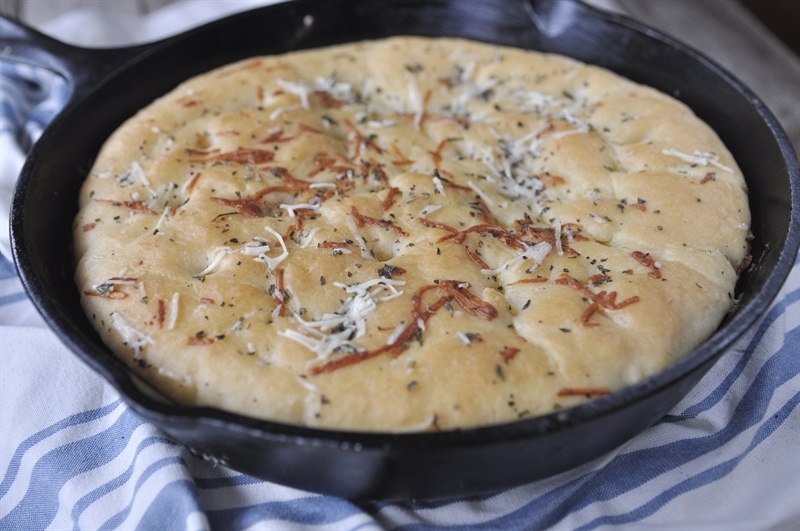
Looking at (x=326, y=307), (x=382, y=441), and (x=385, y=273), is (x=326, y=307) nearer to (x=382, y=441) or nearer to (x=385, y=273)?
(x=385, y=273)

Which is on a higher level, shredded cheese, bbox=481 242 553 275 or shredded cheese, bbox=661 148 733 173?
shredded cheese, bbox=661 148 733 173

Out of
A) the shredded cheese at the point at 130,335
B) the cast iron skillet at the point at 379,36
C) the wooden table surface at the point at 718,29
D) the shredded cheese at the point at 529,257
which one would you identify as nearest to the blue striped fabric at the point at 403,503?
the cast iron skillet at the point at 379,36

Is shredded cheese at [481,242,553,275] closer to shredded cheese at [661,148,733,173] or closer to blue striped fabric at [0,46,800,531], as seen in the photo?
blue striped fabric at [0,46,800,531]

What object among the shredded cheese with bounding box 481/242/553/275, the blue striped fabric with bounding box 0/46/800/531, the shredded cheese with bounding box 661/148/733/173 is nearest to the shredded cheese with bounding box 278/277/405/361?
the shredded cheese with bounding box 481/242/553/275

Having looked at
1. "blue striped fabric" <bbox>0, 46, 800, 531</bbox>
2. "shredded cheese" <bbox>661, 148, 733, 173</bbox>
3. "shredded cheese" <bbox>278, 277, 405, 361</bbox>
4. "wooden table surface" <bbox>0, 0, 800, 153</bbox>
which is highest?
"shredded cheese" <bbox>661, 148, 733, 173</bbox>

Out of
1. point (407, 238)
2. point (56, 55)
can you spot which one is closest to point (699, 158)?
point (407, 238)

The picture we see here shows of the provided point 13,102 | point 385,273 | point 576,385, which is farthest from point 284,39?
point 576,385
